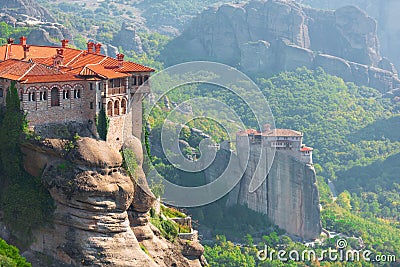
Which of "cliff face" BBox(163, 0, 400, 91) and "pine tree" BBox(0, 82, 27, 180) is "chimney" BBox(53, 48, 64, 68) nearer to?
"pine tree" BBox(0, 82, 27, 180)

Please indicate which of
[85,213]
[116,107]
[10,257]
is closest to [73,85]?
[116,107]

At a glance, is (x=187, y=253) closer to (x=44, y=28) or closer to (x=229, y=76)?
(x=44, y=28)

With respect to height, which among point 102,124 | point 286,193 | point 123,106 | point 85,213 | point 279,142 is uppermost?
point 123,106

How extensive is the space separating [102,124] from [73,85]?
2460 mm

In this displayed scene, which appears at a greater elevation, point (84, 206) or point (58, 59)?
point (58, 59)

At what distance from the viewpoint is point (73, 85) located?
149 feet

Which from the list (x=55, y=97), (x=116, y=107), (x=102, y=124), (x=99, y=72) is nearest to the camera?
(x=55, y=97)

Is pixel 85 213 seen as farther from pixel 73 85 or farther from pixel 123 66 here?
pixel 123 66

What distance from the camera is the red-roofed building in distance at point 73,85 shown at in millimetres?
44281

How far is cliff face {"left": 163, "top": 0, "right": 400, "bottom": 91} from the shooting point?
153 m

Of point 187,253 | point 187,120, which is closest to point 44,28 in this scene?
point 187,120

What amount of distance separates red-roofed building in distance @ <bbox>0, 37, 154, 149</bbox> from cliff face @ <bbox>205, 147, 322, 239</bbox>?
126 feet

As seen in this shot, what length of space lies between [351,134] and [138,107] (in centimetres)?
9107

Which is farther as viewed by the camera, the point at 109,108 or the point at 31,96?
the point at 109,108
